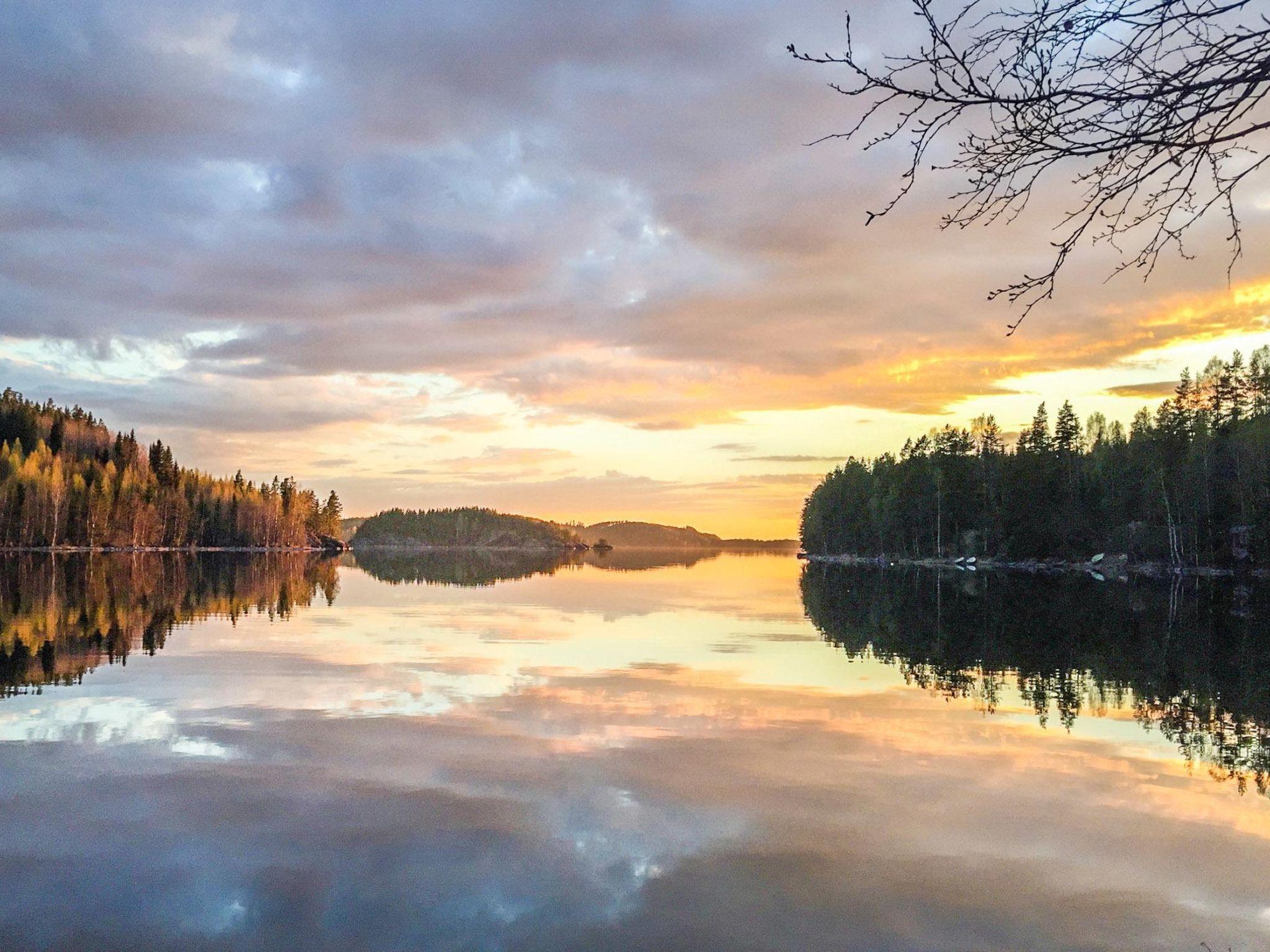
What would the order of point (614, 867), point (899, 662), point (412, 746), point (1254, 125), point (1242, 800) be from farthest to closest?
point (899, 662) → point (412, 746) → point (1242, 800) → point (614, 867) → point (1254, 125)

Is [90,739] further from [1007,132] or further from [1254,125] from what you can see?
[1254,125]

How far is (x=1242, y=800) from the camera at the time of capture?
11.2 metres

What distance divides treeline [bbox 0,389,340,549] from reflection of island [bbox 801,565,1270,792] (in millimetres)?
121238

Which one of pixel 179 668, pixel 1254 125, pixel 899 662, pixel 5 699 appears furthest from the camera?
pixel 899 662

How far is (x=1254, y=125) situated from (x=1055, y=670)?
64.8 ft

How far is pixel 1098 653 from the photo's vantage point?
2588cm

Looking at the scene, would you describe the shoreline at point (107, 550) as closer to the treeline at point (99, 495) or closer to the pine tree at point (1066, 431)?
the treeline at point (99, 495)

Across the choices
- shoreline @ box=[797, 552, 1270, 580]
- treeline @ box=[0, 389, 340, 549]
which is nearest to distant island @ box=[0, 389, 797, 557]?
treeline @ box=[0, 389, 340, 549]

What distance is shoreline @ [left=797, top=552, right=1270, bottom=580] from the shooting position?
8219 cm

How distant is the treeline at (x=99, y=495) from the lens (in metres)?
129

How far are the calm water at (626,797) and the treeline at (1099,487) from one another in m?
64.7

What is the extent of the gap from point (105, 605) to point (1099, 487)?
100 metres

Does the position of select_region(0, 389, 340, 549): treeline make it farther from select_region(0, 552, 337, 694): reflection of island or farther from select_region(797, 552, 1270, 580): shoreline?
select_region(797, 552, 1270, 580): shoreline

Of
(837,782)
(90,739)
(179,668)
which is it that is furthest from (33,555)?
(837,782)
